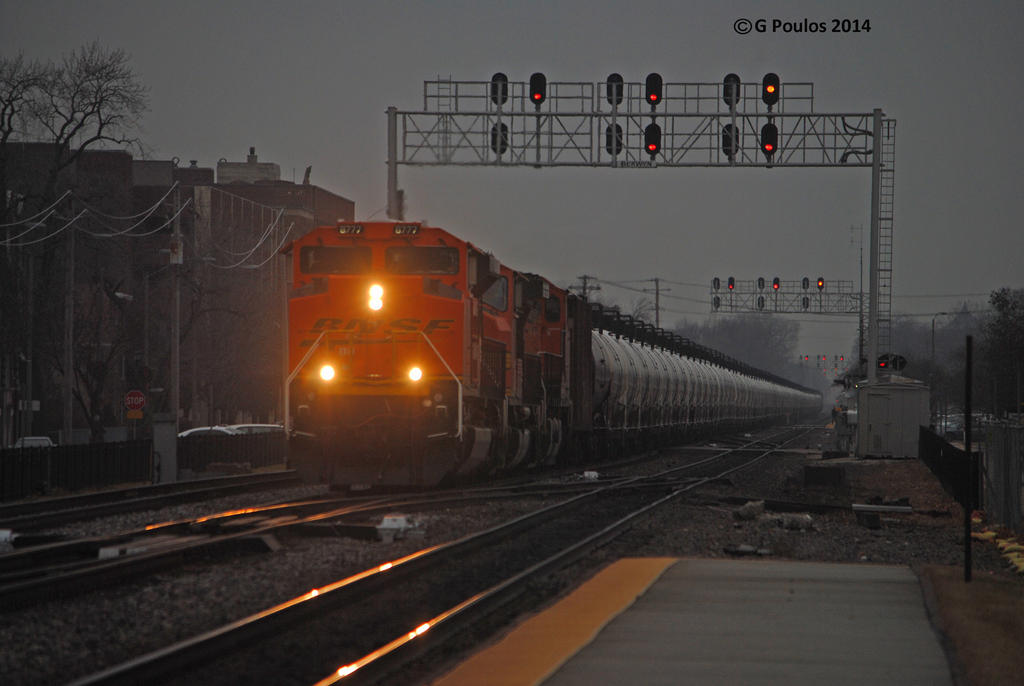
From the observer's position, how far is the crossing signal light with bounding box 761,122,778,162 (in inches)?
1190

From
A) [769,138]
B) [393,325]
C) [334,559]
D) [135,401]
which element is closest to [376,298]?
[393,325]

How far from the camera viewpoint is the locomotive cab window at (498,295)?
1978 cm

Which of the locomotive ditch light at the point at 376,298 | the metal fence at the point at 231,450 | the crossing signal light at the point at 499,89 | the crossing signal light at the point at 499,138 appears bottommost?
the metal fence at the point at 231,450

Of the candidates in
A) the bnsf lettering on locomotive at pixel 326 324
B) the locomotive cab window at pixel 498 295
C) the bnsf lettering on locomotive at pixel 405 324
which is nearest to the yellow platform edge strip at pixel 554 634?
the bnsf lettering on locomotive at pixel 405 324

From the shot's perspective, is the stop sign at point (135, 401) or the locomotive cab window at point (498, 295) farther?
the stop sign at point (135, 401)

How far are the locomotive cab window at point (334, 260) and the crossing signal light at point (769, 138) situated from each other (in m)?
15.1

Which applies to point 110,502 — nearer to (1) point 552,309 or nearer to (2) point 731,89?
(1) point 552,309

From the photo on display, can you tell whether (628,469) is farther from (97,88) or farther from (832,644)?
(97,88)

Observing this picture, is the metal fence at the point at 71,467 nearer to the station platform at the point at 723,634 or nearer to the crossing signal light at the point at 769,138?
the station platform at the point at 723,634

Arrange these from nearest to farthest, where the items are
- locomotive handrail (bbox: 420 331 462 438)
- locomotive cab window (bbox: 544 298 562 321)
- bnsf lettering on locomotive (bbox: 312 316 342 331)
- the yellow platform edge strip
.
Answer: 1. the yellow platform edge strip
2. locomotive handrail (bbox: 420 331 462 438)
3. bnsf lettering on locomotive (bbox: 312 316 342 331)
4. locomotive cab window (bbox: 544 298 562 321)

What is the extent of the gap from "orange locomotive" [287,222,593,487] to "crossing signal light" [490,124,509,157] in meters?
11.3

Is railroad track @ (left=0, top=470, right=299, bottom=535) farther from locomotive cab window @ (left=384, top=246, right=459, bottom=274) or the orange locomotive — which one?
locomotive cab window @ (left=384, top=246, right=459, bottom=274)

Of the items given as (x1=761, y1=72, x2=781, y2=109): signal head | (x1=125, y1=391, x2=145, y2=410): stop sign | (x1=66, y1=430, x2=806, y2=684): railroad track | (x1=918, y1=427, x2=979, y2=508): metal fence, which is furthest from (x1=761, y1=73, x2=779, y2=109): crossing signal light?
(x1=125, y1=391, x2=145, y2=410): stop sign

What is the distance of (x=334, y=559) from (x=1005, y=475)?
10.3 m
